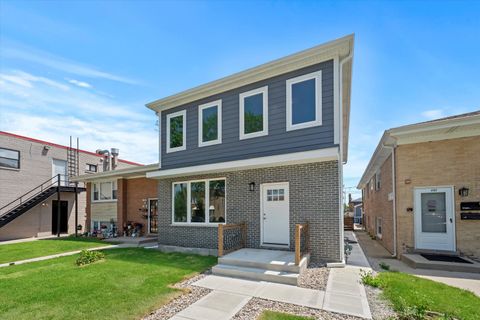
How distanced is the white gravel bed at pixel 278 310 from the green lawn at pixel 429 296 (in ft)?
3.84

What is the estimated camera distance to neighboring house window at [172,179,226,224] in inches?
376

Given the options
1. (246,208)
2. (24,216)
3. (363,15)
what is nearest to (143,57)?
(246,208)

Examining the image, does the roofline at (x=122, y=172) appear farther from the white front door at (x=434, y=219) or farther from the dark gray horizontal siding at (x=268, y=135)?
the white front door at (x=434, y=219)

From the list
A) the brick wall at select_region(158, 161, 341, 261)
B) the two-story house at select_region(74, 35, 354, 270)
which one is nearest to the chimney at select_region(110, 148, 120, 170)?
the two-story house at select_region(74, 35, 354, 270)

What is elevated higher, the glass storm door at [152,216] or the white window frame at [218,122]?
the white window frame at [218,122]

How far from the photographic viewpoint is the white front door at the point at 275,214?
8156 mm

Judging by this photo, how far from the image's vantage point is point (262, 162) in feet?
26.7

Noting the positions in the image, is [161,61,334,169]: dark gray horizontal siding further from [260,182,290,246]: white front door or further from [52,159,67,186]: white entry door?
[52,159,67,186]: white entry door

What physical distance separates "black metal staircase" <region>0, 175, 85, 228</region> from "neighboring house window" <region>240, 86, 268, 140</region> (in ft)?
46.5

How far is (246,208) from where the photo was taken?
884 cm

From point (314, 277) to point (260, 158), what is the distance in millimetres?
3649

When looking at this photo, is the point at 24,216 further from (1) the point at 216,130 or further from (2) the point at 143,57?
(1) the point at 216,130

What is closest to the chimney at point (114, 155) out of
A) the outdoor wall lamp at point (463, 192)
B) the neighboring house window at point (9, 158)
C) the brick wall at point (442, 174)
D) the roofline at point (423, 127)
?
the neighboring house window at point (9, 158)

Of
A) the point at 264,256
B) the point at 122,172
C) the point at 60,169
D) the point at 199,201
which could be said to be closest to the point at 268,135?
the point at 264,256
